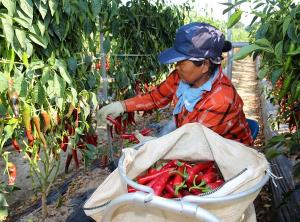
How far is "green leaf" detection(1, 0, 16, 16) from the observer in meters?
1.62

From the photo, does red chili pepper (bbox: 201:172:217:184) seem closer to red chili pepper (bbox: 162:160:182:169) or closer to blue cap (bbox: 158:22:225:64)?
red chili pepper (bbox: 162:160:182:169)

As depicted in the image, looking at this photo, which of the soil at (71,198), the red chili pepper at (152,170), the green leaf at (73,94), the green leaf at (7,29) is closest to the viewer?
the red chili pepper at (152,170)

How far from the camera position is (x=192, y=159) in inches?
51.9

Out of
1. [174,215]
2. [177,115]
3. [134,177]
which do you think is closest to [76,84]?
[177,115]

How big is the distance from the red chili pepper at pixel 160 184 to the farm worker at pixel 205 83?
0.49 meters

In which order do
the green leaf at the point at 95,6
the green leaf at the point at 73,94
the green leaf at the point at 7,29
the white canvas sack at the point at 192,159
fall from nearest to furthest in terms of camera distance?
the white canvas sack at the point at 192,159 → the green leaf at the point at 7,29 → the green leaf at the point at 73,94 → the green leaf at the point at 95,6

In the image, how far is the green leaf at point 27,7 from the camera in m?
1.73

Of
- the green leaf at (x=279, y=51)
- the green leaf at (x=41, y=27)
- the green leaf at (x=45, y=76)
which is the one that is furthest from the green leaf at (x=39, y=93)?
the green leaf at (x=279, y=51)

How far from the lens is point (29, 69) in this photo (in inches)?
70.3

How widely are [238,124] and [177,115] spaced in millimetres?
381

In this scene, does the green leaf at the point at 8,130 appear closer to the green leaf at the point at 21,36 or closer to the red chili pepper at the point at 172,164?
the green leaf at the point at 21,36

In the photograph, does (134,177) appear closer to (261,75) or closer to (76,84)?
(261,75)

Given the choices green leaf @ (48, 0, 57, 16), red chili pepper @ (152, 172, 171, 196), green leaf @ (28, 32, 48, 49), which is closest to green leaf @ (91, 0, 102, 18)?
green leaf @ (48, 0, 57, 16)

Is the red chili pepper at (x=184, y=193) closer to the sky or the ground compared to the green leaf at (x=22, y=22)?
closer to the ground
